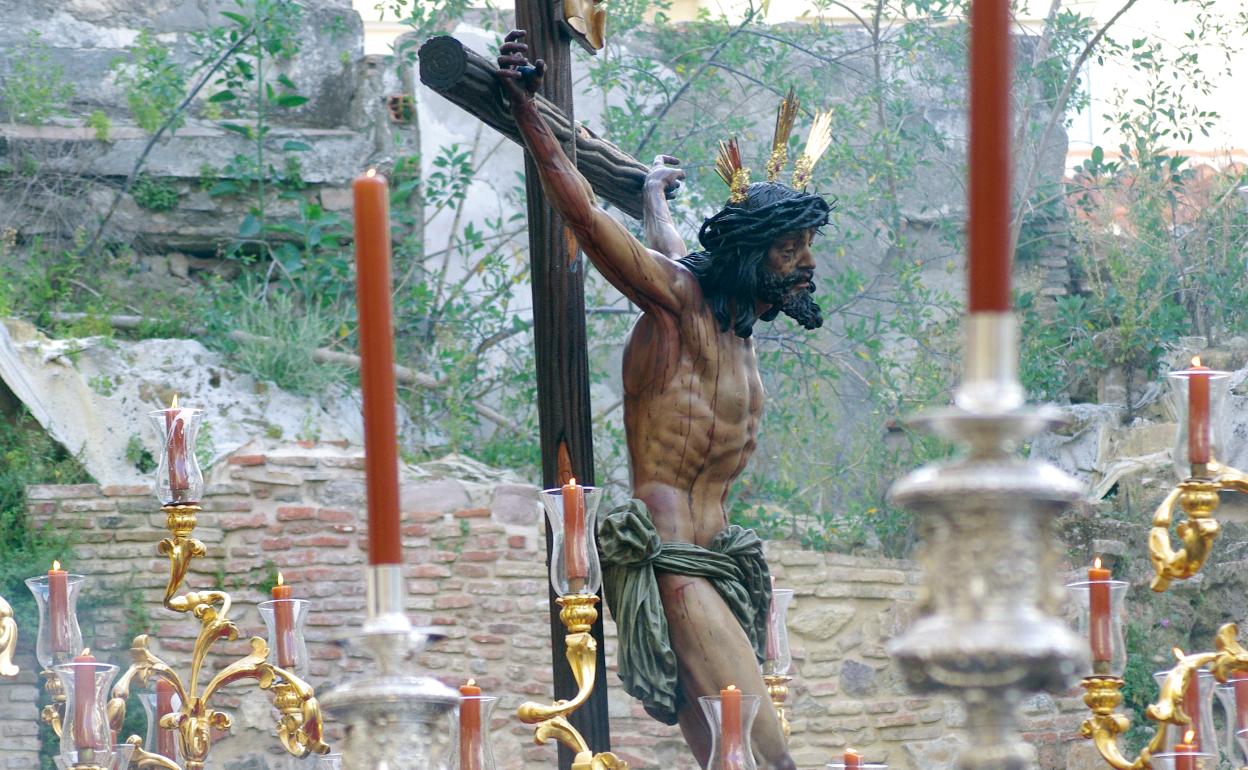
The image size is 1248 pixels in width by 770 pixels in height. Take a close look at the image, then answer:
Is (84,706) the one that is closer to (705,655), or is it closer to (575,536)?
(575,536)

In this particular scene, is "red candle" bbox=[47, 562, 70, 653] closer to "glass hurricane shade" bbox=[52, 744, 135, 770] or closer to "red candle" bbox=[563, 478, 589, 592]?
"glass hurricane shade" bbox=[52, 744, 135, 770]

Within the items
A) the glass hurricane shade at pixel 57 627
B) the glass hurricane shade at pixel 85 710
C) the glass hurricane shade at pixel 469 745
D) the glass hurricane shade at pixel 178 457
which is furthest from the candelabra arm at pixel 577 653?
the glass hurricane shade at pixel 57 627

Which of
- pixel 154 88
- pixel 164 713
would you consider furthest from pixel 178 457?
pixel 154 88

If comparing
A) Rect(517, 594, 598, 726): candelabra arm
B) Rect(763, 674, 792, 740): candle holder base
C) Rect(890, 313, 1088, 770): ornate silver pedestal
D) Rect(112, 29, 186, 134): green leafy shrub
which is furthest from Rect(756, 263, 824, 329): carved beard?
Rect(112, 29, 186, 134): green leafy shrub

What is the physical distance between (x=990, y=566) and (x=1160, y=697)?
70.8 inches

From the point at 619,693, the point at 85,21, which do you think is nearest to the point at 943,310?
the point at 619,693

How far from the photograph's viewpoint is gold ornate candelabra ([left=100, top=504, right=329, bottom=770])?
366 centimetres

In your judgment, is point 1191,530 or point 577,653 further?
point 577,653

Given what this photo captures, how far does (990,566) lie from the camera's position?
1496 mm

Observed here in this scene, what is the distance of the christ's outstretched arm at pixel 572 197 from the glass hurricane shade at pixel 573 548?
0.54 m

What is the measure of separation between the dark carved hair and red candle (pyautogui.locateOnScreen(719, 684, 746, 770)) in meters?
1.07

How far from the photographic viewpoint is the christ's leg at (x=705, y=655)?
3.69 meters

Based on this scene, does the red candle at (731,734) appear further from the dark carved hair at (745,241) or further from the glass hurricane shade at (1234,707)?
the dark carved hair at (745,241)

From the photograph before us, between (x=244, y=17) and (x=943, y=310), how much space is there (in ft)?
9.50
